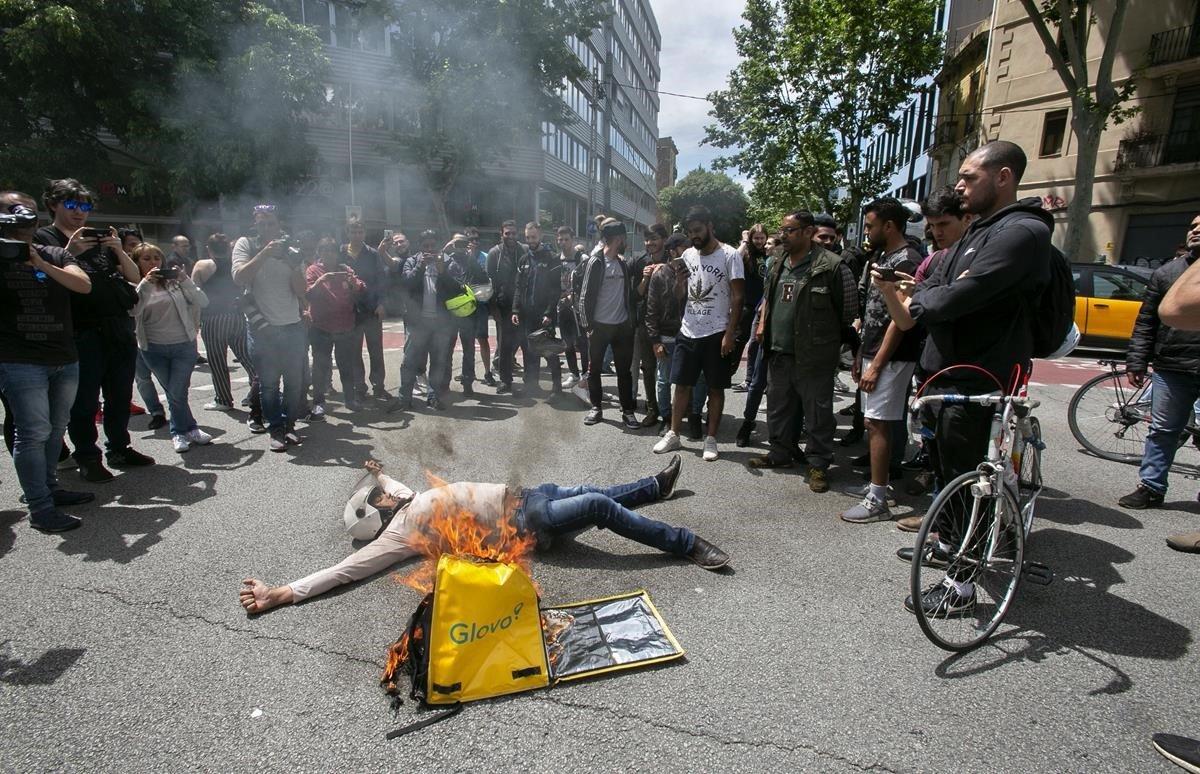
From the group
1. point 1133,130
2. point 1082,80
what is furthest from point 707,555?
point 1133,130

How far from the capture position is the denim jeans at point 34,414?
10.8 ft

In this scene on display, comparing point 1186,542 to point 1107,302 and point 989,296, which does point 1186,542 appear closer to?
point 989,296

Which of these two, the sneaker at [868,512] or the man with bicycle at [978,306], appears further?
the sneaker at [868,512]

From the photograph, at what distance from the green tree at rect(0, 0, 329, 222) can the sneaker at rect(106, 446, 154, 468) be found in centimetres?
1358

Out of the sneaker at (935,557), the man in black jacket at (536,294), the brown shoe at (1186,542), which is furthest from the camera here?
the man in black jacket at (536,294)

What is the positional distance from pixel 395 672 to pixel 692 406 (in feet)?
11.9

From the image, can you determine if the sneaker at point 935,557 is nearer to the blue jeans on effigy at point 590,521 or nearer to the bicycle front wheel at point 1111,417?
the blue jeans on effigy at point 590,521

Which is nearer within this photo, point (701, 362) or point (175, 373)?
point (701, 362)

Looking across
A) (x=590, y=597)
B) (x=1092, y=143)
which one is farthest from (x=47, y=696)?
(x=1092, y=143)

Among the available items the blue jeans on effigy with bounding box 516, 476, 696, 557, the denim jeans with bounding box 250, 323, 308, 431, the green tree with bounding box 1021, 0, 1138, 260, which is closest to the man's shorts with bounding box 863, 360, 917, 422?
the blue jeans on effigy with bounding box 516, 476, 696, 557

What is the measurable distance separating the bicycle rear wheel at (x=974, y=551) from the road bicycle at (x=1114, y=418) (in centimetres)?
308

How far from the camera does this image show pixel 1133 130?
16.6m

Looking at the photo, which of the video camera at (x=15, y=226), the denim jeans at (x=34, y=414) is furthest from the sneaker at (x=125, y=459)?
the video camera at (x=15, y=226)

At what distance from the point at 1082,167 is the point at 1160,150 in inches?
192
